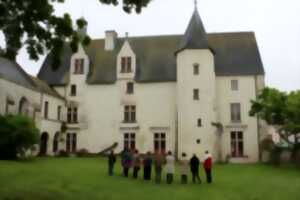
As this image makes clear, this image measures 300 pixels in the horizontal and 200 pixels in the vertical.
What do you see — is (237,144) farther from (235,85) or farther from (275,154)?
(235,85)

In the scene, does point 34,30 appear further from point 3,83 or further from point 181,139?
point 181,139

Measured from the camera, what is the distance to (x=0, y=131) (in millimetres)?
24812

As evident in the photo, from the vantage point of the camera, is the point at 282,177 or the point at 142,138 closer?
the point at 282,177

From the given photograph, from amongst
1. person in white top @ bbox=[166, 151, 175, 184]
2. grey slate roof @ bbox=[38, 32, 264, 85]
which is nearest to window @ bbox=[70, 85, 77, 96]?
grey slate roof @ bbox=[38, 32, 264, 85]

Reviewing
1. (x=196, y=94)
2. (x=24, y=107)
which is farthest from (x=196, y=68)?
(x=24, y=107)

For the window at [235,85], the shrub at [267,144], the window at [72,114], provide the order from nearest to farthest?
the shrub at [267,144], the window at [235,85], the window at [72,114]

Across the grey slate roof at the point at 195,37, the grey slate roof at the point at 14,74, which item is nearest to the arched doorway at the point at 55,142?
the grey slate roof at the point at 14,74

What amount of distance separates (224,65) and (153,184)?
2065 cm

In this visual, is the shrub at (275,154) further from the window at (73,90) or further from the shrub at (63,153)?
the window at (73,90)

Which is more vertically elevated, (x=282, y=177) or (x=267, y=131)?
(x=267, y=131)

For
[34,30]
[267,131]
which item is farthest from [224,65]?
[34,30]

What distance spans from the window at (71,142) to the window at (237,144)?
14317mm

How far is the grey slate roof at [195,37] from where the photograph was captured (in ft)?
114

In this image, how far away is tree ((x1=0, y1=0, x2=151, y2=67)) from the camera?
8.51 m
